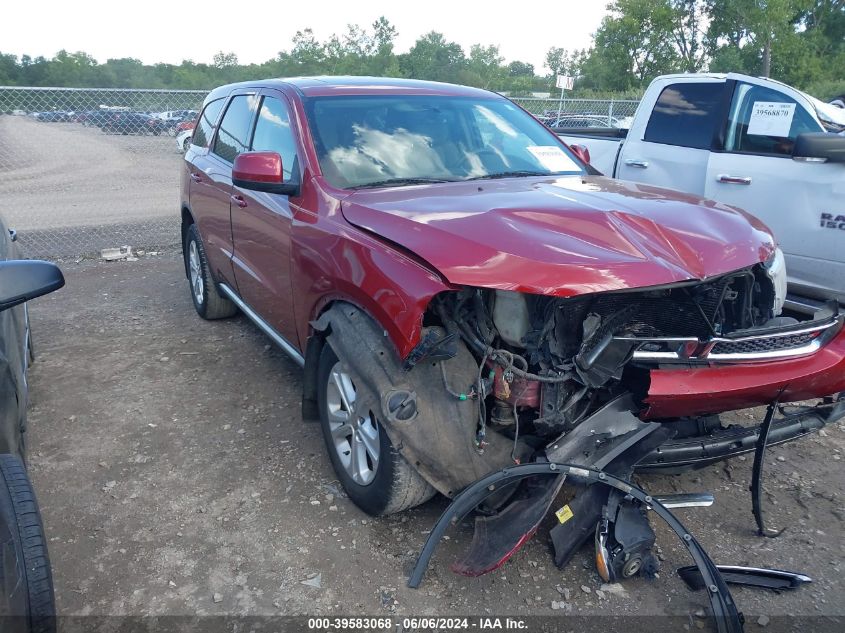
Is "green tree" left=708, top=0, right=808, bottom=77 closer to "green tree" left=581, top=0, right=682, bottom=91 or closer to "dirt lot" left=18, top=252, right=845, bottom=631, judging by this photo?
"green tree" left=581, top=0, right=682, bottom=91

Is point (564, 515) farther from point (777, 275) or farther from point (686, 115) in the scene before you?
point (686, 115)

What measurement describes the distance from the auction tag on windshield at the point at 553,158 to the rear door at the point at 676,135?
5.52 ft

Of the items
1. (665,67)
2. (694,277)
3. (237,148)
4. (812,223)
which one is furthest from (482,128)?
(665,67)

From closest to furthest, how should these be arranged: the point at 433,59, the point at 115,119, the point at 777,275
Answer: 1. the point at 777,275
2. the point at 115,119
3. the point at 433,59

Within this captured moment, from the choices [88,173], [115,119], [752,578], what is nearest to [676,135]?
[752,578]

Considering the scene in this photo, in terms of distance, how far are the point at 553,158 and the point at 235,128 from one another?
2.15 metres

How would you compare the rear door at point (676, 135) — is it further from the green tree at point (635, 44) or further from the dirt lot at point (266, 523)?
the green tree at point (635, 44)

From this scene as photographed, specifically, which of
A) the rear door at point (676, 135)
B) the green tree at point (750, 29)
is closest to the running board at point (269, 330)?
the rear door at point (676, 135)

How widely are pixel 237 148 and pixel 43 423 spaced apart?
2.06 meters

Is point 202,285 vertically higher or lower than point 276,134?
lower

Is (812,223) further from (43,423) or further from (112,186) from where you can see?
(112,186)

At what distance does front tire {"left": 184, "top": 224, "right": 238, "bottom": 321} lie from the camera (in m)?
5.30

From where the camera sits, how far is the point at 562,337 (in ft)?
8.53

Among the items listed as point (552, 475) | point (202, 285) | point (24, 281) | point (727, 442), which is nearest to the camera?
point (24, 281)
